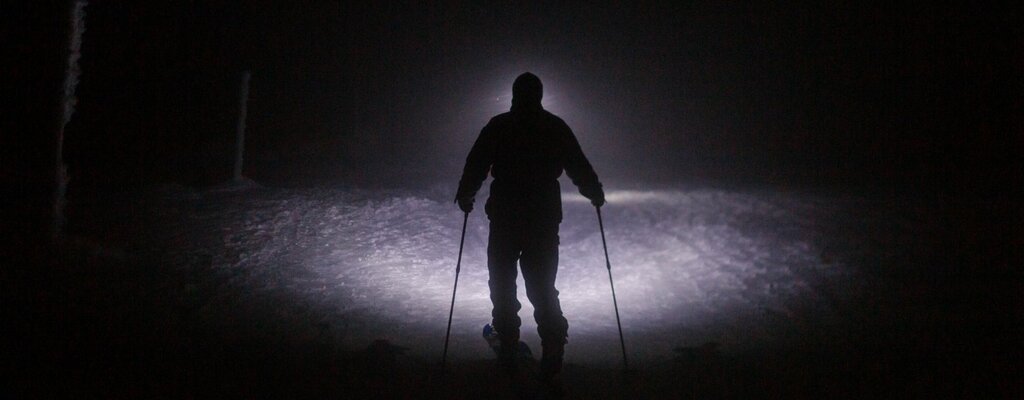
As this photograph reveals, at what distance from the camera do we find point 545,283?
3621 mm

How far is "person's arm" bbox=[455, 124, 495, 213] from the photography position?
3.60 metres

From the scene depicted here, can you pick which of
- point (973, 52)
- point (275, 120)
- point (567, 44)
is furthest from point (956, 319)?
point (567, 44)

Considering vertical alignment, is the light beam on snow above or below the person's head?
below

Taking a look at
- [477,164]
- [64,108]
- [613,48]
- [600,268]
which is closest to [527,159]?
[477,164]

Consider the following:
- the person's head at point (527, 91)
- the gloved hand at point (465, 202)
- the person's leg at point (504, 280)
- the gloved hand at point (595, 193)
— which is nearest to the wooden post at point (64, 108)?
the gloved hand at point (465, 202)

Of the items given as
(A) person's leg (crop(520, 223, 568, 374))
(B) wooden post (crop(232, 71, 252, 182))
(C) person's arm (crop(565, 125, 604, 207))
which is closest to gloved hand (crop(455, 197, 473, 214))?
(A) person's leg (crop(520, 223, 568, 374))

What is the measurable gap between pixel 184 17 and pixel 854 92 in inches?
718

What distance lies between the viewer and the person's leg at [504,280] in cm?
360

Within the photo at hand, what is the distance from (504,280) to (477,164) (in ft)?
2.66

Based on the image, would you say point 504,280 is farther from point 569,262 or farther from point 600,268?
point 569,262

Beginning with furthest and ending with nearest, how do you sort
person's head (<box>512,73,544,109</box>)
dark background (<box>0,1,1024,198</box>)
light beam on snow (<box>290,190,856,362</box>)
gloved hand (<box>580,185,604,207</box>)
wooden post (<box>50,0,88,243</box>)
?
dark background (<box>0,1,1024,198</box>) → wooden post (<box>50,0,88,243</box>) → light beam on snow (<box>290,190,856,362</box>) → gloved hand (<box>580,185,604,207</box>) → person's head (<box>512,73,544,109</box>)

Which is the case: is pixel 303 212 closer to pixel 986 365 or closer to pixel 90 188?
pixel 90 188

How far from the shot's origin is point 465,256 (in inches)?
314

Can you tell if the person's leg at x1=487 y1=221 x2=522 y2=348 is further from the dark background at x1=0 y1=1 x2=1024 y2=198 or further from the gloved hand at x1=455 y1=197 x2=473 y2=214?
the dark background at x1=0 y1=1 x2=1024 y2=198
